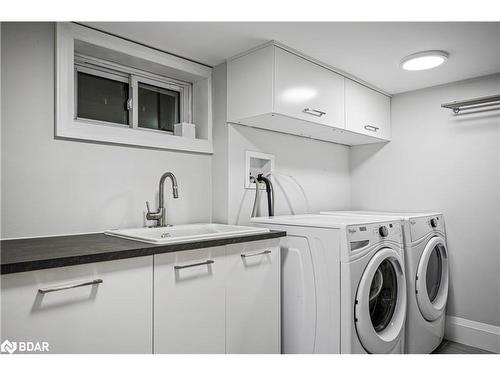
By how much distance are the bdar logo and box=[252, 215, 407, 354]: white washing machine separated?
1.35m

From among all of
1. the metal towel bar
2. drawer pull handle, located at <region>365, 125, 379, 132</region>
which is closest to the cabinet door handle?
drawer pull handle, located at <region>365, 125, 379, 132</region>

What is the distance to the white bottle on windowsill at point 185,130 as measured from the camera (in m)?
2.33

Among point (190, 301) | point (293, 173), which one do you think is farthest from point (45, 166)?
point (293, 173)

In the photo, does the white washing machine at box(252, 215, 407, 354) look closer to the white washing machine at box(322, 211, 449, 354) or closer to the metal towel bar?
the white washing machine at box(322, 211, 449, 354)

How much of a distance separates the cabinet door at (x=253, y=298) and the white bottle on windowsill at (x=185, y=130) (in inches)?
37.9

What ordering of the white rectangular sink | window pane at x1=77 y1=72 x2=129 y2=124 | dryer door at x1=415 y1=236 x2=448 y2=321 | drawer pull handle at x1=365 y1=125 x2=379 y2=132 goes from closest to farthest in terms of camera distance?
the white rectangular sink → window pane at x1=77 y1=72 x2=129 y2=124 → dryer door at x1=415 y1=236 x2=448 y2=321 → drawer pull handle at x1=365 y1=125 x2=379 y2=132

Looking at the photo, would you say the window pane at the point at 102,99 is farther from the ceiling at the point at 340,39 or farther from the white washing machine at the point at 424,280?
the white washing machine at the point at 424,280

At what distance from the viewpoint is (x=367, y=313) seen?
1787 mm

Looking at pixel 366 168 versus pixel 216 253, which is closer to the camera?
pixel 216 253

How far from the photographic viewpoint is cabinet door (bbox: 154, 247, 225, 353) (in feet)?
4.66
